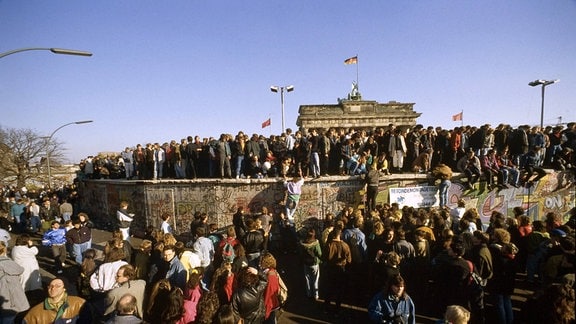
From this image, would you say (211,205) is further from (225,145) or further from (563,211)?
(563,211)

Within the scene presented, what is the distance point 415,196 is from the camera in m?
12.0

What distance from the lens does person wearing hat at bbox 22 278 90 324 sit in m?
3.92

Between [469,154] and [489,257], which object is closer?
[489,257]

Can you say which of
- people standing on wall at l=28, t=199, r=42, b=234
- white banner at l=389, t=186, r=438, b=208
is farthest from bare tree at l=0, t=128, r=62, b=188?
white banner at l=389, t=186, r=438, b=208

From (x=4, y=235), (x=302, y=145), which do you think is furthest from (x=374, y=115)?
(x=4, y=235)

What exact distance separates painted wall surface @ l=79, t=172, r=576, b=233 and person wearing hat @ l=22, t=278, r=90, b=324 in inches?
307

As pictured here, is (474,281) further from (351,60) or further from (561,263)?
(351,60)

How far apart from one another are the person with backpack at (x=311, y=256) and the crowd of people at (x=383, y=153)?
5.41 m

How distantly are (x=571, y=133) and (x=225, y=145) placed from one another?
1477 centimetres

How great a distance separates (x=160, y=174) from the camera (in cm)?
1308

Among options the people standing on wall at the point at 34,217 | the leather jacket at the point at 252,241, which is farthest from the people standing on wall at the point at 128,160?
the leather jacket at the point at 252,241

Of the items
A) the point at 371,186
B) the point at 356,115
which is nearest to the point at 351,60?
the point at 356,115

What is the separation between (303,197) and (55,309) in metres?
8.79

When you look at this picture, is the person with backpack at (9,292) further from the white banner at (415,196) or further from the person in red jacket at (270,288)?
the white banner at (415,196)
